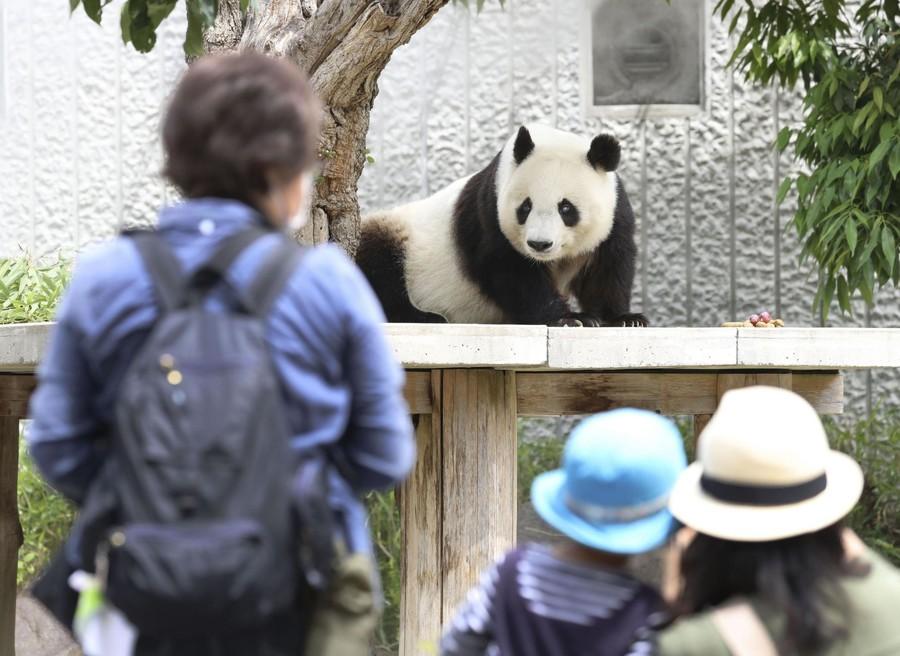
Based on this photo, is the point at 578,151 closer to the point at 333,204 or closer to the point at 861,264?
the point at 333,204

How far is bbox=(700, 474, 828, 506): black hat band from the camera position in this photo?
5.79 feet

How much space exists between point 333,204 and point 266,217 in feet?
9.20

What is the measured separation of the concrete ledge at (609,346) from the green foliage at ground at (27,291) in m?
2.43

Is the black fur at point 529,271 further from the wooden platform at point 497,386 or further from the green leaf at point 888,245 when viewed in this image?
the green leaf at point 888,245

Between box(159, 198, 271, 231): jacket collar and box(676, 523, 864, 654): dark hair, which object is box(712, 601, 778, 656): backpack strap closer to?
box(676, 523, 864, 654): dark hair

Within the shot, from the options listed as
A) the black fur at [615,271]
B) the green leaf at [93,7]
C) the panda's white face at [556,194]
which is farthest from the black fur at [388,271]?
the green leaf at [93,7]

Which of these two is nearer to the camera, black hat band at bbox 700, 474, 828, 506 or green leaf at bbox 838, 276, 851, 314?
black hat band at bbox 700, 474, 828, 506

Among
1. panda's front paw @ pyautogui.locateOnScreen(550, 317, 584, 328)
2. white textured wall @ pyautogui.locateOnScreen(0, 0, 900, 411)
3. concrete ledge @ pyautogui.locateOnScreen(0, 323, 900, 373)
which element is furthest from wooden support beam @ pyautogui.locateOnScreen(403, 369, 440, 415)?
white textured wall @ pyautogui.locateOnScreen(0, 0, 900, 411)

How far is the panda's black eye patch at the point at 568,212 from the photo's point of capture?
16.0 feet

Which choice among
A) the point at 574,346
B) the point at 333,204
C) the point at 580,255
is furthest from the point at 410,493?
the point at 580,255

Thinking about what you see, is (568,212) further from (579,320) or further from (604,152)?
(579,320)

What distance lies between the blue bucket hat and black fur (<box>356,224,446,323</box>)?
3.60 m

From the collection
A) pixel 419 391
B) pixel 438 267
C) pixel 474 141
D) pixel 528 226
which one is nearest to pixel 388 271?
pixel 438 267

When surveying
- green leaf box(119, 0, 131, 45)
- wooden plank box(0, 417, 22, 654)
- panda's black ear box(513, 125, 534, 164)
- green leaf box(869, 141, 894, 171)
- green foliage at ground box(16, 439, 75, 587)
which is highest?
green leaf box(119, 0, 131, 45)
